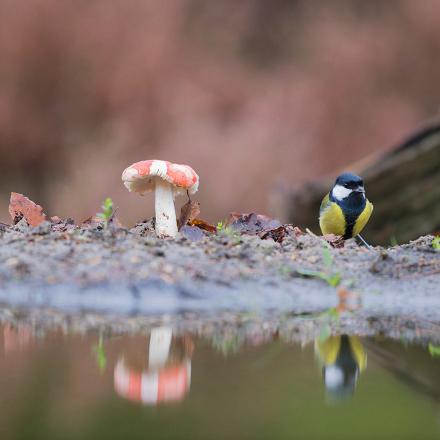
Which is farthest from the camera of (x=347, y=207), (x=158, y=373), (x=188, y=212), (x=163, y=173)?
(x=347, y=207)

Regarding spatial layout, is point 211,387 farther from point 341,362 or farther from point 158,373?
Answer: point 341,362

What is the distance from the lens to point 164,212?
313cm

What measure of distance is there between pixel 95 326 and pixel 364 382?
2.34ft

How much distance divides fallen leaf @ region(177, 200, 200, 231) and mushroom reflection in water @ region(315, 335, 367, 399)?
4.82 feet

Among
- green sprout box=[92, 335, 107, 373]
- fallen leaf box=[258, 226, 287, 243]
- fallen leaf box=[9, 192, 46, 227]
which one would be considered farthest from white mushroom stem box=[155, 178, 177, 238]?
green sprout box=[92, 335, 107, 373]

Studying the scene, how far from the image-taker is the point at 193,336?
1828 mm

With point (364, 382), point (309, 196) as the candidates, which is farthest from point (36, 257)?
point (309, 196)

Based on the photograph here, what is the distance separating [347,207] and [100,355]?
2397mm

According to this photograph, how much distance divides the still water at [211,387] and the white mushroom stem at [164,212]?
1269 mm

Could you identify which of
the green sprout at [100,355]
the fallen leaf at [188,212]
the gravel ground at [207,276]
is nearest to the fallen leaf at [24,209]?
the gravel ground at [207,276]

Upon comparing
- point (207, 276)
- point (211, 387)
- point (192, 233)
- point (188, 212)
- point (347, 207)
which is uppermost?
point (347, 207)

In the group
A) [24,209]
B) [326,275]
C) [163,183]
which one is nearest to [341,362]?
[326,275]

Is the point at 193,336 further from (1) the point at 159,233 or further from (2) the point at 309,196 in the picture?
(2) the point at 309,196

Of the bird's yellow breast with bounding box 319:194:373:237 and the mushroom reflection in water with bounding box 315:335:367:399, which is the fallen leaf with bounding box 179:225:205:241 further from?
the mushroom reflection in water with bounding box 315:335:367:399
